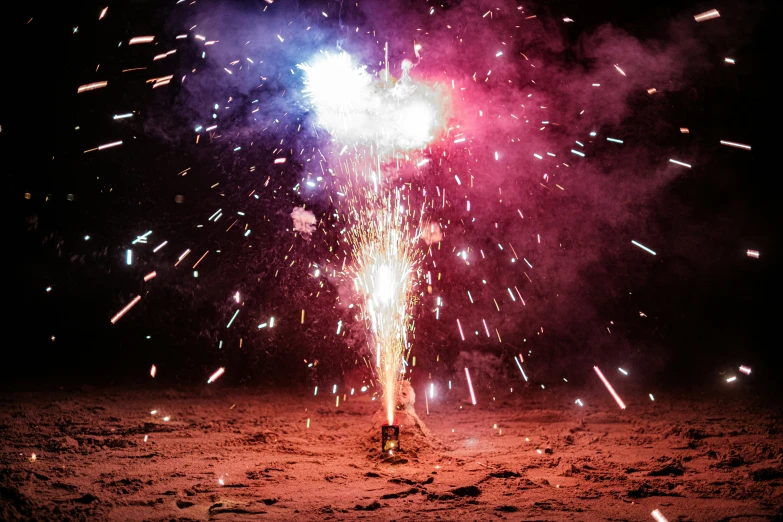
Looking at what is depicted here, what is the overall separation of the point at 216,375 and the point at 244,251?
247 cm

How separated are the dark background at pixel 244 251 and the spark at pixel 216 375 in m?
→ 0.15

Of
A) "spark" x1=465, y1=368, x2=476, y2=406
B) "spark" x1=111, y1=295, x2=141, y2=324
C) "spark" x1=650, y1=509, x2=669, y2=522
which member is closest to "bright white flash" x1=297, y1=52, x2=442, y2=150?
"spark" x1=465, y1=368, x2=476, y2=406

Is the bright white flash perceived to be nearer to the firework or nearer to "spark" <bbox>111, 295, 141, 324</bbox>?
the firework

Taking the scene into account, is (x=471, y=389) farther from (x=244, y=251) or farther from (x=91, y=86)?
(x=91, y=86)

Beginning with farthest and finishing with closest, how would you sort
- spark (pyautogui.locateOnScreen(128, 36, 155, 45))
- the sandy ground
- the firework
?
spark (pyautogui.locateOnScreen(128, 36, 155, 45)), the firework, the sandy ground

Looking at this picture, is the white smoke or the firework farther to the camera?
the white smoke

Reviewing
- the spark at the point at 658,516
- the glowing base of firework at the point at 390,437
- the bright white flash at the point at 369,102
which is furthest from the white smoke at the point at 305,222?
the spark at the point at 658,516

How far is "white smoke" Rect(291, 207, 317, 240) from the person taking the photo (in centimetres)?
944

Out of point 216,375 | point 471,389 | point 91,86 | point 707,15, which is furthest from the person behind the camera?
point 91,86

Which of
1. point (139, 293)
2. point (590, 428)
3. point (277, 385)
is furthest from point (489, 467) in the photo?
point (139, 293)

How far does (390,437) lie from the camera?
4742mm

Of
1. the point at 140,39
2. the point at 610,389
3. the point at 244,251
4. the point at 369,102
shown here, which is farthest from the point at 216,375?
the point at 610,389

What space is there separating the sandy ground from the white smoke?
11.4ft

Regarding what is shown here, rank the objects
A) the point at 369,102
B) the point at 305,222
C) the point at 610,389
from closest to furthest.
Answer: the point at 369,102 → the point at 610,389 → the point at 305,222
